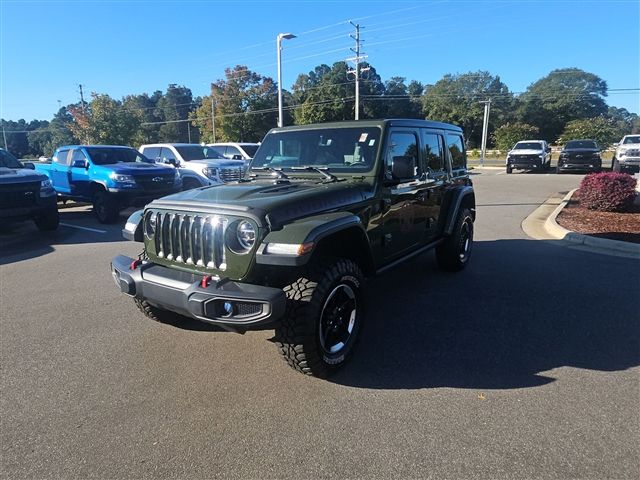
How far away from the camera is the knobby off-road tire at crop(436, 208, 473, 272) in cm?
581

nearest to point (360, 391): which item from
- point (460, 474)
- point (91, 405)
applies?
point (460, 474)

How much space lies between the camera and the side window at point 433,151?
5.15 meters

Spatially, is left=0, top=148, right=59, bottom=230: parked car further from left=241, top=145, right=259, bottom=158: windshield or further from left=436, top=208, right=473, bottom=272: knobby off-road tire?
left=241, top=145, right=259, bottom=158: windshield

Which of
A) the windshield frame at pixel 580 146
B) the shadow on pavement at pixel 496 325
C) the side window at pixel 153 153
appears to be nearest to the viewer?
the shadow on pavement at pixel 496 325

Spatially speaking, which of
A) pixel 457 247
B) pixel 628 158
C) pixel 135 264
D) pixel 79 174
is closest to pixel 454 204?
pixel 457 247

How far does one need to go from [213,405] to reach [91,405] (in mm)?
844

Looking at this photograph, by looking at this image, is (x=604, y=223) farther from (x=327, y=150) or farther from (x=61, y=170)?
(x=61, y=170)

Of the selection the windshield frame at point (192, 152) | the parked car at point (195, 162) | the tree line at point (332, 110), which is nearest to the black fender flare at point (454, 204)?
the parked car at point (195, 162)

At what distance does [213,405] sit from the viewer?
2.99 meters

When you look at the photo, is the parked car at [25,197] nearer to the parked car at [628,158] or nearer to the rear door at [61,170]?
the rear door at [61,170]

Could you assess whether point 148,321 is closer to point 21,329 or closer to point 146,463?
point 21,329

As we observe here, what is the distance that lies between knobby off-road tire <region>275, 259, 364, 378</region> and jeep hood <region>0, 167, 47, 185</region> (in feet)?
25.9

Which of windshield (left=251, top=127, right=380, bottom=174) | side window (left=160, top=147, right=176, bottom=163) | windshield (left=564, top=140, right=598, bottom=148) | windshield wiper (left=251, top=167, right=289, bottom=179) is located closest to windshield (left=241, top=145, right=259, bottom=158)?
side window (left=160, top=147, right=176, bottom=163)

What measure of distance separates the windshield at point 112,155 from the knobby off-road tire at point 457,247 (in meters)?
9.30
